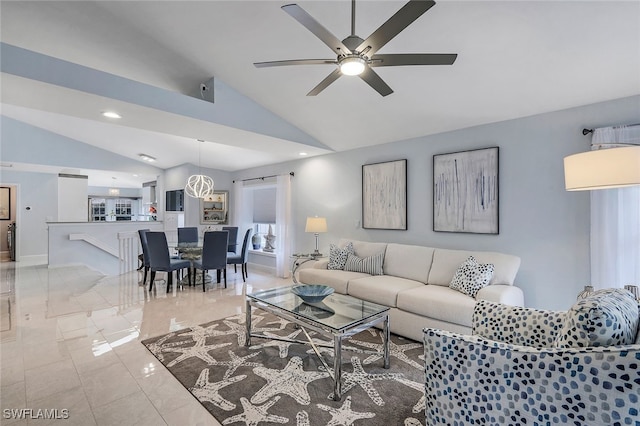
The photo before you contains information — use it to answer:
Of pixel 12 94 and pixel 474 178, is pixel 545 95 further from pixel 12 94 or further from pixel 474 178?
pixel 12 94

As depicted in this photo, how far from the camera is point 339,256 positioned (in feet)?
14.7

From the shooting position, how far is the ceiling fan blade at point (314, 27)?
154 centimetres

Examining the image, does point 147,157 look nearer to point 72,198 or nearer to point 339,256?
point 72,198

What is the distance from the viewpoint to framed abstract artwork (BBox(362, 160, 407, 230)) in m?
4.44

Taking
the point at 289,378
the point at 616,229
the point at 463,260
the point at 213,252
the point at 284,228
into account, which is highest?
the point at 616,229

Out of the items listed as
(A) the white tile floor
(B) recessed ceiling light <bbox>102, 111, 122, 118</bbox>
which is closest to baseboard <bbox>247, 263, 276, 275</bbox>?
(A) the white tile floor

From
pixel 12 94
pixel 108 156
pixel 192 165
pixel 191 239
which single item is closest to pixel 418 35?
pixel 12 94

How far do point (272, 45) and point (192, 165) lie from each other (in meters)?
5.83

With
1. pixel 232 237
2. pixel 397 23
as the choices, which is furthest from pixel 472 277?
pixel 232 237

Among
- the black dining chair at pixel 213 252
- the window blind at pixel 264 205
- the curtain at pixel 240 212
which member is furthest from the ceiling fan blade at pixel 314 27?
the curtain at pixel 240 212

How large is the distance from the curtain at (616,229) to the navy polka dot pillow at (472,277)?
915 mm

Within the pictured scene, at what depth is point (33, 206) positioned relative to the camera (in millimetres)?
8148

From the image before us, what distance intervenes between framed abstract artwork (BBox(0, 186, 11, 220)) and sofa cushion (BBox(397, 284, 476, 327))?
11.5 metres

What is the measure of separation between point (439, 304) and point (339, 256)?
1821mm
